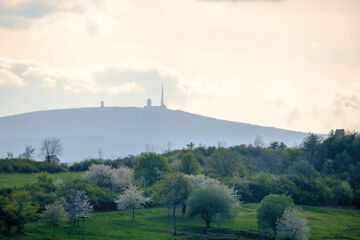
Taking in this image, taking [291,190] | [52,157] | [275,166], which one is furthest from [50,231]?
[275,166]

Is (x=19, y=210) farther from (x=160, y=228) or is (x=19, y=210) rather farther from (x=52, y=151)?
(x=52, y=151)

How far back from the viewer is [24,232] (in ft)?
214

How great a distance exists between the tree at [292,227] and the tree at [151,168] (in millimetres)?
44575

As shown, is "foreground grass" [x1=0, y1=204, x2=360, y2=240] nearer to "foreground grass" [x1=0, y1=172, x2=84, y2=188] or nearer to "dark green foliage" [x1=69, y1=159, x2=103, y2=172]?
"foreground grass" [x1=0, y1=172, x2=84, y2=188]

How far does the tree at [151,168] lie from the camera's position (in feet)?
365

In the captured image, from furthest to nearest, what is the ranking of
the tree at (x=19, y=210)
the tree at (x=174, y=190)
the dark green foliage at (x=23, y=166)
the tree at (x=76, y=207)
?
the dark green foliage at (x=23, y=166), the tree at (x=174, y=190), the tree at (x=76, y=207), the tree at (x=19, y=210)

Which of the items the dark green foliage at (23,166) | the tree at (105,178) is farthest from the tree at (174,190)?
the dark green foliage at (23,166)

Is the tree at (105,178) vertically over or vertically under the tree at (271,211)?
over

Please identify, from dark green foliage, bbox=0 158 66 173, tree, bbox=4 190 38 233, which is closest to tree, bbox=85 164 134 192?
dark green foliage, bbox=0 158 66 173

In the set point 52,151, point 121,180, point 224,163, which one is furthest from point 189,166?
point 52,151

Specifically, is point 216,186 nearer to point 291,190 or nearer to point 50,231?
point 50,231

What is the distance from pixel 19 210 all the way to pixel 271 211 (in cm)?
3645

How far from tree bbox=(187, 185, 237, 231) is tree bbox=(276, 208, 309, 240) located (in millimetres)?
10195

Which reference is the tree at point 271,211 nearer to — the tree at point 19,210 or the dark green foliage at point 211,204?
the dark green foliage at point 211,204
